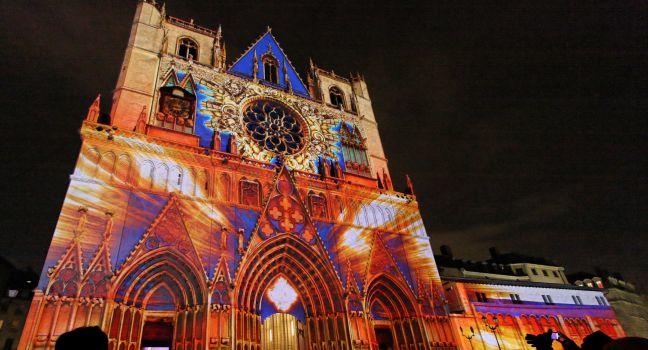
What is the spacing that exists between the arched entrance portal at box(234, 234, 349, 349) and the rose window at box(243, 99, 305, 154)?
634 centimetres

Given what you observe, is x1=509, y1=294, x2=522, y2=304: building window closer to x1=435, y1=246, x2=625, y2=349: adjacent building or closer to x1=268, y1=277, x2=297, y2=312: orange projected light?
x1=435, y1=246, x2=625, y2=349: adjacent building

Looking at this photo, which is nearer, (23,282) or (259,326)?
(259,326)

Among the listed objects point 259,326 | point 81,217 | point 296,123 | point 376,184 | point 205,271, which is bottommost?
point 259,326

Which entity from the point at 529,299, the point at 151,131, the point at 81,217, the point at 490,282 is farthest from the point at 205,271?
the point at 529,299

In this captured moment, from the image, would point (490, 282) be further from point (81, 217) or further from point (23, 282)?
point (23, 282)

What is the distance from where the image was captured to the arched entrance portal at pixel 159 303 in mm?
12531

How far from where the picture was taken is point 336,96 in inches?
1120

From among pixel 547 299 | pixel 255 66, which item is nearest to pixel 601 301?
pixel 547 299

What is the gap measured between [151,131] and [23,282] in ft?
105

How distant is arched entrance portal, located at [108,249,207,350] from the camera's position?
12.5m

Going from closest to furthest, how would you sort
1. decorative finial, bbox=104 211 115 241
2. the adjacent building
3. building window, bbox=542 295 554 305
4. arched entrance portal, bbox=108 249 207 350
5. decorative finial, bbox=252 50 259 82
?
arched entrance portal, bbox=108 249 207 350 → decorative finial, bbox=104 211 115 241 → the adjacent building → decorative finial, bbox=252 50 259 82 → building window, bbox=542 295 554 305

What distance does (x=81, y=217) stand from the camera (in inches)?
511

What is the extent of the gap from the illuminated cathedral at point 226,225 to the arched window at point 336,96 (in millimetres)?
2483

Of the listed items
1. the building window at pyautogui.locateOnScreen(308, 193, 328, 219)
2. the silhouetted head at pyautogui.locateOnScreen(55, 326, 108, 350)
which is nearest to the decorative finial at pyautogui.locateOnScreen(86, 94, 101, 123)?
the building window at pyautogui.locateOnScreen(308, 193, 328, 219)
